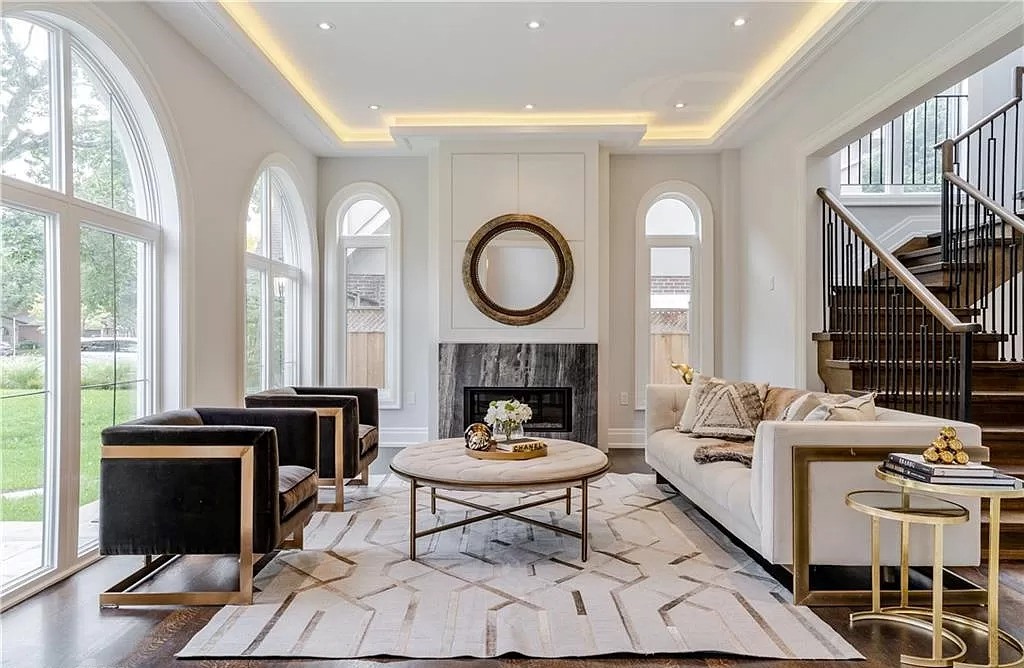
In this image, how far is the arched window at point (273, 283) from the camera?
5.09 m

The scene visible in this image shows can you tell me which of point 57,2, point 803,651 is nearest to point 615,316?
point 803,651

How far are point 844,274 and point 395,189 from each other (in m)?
4.31

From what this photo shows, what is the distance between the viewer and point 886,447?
2.58 meters

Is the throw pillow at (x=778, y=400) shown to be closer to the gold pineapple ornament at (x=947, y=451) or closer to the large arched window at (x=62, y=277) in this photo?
the gold pineapple ornament at (x=947, y=451)

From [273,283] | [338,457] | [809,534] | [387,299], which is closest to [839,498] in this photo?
[809,534]

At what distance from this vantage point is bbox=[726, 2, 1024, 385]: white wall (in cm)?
325

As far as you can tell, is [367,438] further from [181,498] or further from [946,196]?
[946,196]

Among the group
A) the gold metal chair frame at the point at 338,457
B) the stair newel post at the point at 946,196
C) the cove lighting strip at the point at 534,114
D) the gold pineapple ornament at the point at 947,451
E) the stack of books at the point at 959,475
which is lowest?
the gold metal chair frame at the point at 338,457

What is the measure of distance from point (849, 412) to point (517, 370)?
3.36 meters

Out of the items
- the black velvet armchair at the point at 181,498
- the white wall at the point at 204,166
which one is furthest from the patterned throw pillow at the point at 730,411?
the white wall at the point at 204,166

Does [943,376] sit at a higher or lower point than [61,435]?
higher

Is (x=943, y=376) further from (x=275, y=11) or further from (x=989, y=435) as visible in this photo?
(x=275, y=11)

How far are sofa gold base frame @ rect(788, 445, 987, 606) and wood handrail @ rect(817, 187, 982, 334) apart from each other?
1.01m

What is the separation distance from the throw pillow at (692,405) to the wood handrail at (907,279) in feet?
4.22
